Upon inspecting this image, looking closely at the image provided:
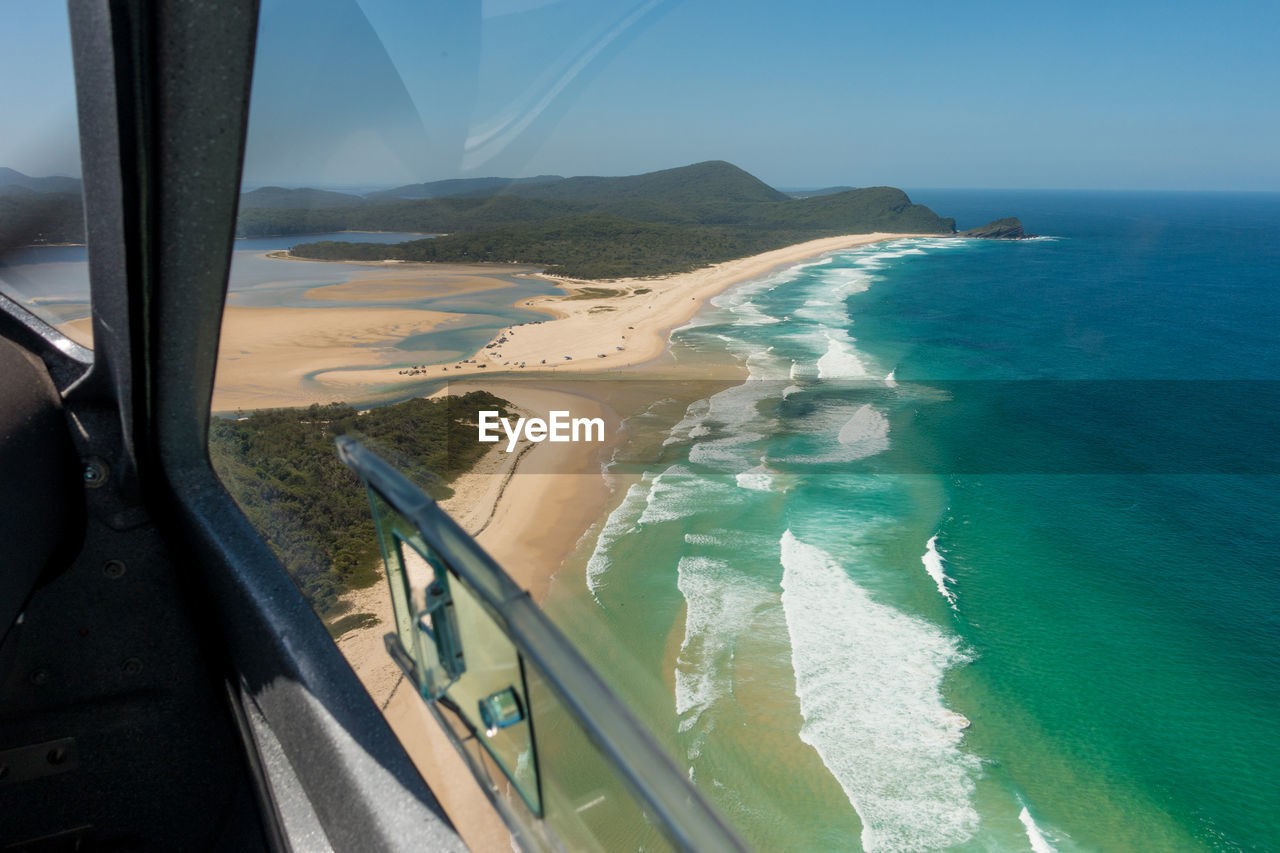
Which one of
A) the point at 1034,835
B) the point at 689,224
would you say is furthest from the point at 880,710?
the point at 689,224

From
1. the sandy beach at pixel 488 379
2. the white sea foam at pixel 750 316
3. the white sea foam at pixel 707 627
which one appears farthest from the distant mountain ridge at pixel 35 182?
the white sea foam at pixel 750 316

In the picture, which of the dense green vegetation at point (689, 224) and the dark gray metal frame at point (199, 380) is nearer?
the dark gray metal frame at point (199, 380)

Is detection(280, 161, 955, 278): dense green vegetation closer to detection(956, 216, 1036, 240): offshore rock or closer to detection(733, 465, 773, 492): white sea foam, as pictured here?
detection(956, 216, 1036, 240): offshore rock

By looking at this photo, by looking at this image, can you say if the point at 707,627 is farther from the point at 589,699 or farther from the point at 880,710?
the point at 589,699

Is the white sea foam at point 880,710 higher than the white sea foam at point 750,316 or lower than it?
lower

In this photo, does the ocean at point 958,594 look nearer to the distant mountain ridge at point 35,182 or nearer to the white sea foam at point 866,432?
the white sea foam at point 866,432

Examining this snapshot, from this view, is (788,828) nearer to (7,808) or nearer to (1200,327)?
(7,808)

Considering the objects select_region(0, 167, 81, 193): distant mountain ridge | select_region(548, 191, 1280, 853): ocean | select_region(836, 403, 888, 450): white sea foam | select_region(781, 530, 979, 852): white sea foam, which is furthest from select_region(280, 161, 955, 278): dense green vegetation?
select_region(0, 167, 81, 193): distant mountain ridge
